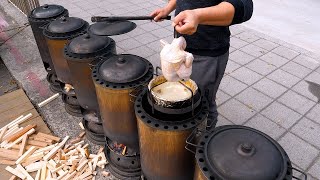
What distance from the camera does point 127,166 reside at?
3.53 m

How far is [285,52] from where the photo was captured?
6148 mm

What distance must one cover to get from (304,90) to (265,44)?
1907mm

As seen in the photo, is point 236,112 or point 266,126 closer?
point 266,126

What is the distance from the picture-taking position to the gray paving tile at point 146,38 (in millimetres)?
6645

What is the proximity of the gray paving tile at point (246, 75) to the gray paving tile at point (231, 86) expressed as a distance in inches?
5.2

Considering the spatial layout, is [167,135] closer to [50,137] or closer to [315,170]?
[315,170]

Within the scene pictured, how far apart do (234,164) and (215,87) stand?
146 cm

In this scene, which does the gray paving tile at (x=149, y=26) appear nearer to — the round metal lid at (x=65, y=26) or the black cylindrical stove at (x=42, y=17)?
the black cylindrical stove at (x=42, y=17)

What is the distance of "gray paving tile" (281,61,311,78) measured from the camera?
5414mm

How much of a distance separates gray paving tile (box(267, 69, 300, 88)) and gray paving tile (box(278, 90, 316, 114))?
0.29 m

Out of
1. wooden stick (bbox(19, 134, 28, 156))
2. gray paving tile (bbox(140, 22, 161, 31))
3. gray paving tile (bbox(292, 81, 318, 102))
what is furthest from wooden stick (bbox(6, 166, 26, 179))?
gray paving tile (bbox(292, 81, 318, 102))

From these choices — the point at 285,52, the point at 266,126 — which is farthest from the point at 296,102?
the point at 285,52

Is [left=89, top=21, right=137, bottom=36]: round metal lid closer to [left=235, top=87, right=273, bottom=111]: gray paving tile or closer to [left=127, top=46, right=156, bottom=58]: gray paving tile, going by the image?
[left=235, top=87, right=273, bottom=111]: gray paving tile

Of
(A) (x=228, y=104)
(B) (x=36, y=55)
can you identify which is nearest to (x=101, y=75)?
(A) (x=228, y=104)
